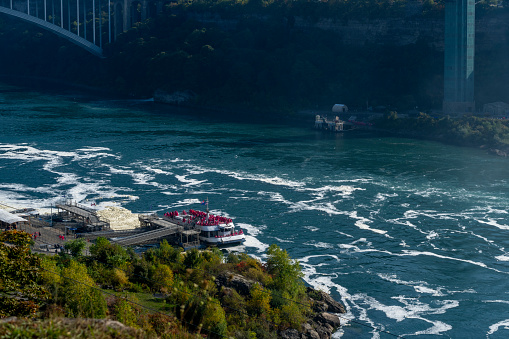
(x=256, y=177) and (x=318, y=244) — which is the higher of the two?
(x=256, y=177)

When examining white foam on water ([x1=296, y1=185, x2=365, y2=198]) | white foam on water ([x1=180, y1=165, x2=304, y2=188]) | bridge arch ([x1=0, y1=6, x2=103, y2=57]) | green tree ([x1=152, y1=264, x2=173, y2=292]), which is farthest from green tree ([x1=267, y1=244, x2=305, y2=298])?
bridge arch ([x1=0, y1=6, x2=103, y2=57])

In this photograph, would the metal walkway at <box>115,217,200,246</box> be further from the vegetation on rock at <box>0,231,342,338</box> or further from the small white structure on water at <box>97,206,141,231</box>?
the vegetation on rock at <box>0,231,342,338</box>

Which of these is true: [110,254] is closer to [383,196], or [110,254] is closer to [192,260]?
[192,260]

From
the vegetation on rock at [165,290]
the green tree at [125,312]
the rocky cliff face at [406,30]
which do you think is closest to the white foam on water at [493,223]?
the vegetation on rock at [165,290]

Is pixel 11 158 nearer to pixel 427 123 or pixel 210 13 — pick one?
pixel 427 123

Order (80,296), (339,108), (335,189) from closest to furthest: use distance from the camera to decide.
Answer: (80,296) < (335,189) < (339,108)

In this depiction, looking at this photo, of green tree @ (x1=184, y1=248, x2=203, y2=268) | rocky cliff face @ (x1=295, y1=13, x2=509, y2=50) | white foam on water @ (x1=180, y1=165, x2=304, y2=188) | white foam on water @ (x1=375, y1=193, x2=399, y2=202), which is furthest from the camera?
rocky cliff face @ (x1=295, y1=13, x2=509, y2=50)

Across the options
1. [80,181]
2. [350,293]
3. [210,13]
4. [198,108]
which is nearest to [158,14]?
[210,13]

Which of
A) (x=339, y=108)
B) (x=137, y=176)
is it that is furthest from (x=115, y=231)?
(x=339, y=108)
